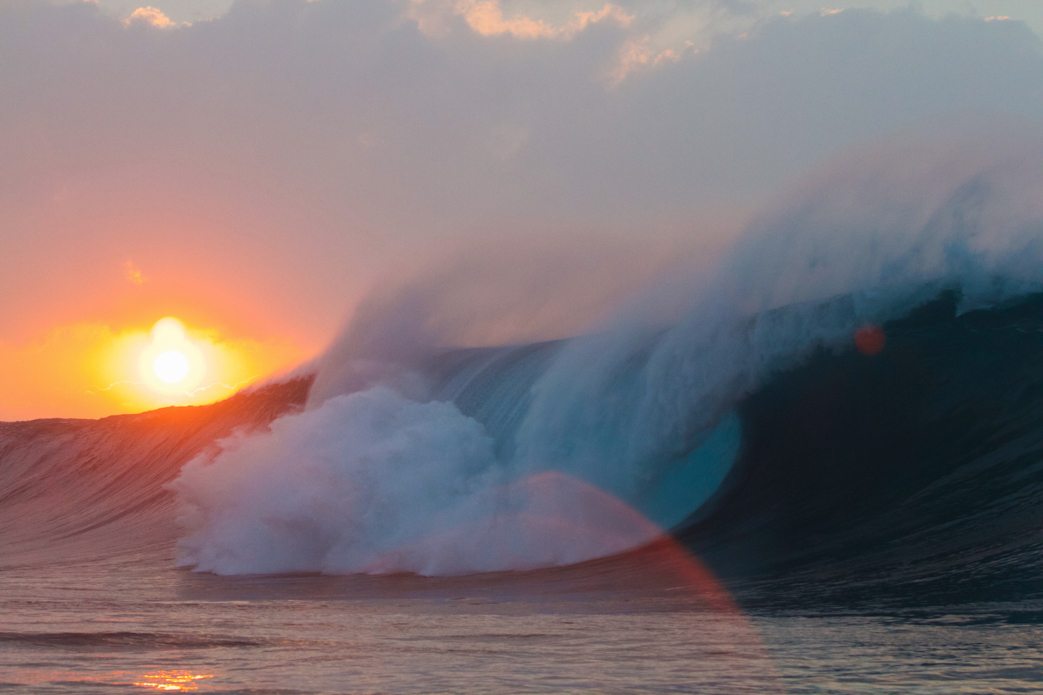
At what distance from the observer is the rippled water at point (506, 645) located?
12.4 ft

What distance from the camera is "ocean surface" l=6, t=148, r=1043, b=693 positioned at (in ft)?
14.1

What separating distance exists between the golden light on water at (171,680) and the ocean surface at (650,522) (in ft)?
0.07

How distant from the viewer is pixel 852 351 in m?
10.2

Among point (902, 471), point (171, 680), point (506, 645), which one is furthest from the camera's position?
point (902, 471)

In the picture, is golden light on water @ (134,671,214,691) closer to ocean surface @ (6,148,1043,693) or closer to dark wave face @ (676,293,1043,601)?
ocean surface @ (6,148,1043,693)

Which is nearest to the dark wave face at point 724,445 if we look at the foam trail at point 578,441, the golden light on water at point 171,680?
the foam trail at point 578,441

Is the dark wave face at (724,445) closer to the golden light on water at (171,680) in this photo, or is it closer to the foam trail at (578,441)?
the foam trail at (578,441)

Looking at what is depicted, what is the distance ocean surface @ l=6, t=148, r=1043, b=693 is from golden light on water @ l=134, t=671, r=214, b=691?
0.8 inches

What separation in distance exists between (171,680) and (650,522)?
584cm

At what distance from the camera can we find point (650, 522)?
9016 millimetres

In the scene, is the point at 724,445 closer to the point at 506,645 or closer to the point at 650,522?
the point at 650,522

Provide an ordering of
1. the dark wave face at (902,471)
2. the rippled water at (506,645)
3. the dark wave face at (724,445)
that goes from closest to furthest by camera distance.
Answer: the rippled water at (506,645)
the dark wave face at (902,471)
the dark wave face at (724,445)

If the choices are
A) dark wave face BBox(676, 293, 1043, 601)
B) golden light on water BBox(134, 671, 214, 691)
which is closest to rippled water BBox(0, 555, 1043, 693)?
golden light on water BBox(134, 671, 214, 691)

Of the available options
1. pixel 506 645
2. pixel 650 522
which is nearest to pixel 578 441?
pixel 650 522
